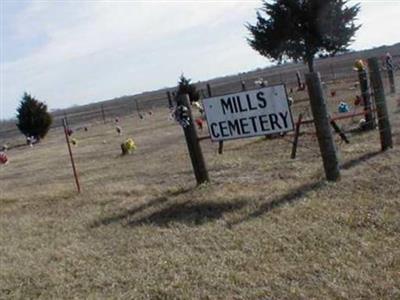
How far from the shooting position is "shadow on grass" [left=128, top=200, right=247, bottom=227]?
7.07 m

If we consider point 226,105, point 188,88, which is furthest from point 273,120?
point 188,88

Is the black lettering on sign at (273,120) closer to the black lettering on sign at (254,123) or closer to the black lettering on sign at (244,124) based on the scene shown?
the black lettering on sign at (254,123)

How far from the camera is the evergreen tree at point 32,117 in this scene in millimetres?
31906

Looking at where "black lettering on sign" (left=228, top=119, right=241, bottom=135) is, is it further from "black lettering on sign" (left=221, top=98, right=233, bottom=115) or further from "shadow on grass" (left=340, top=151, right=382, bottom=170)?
"shadow on grass" (left=340, top=151, right=382, bottom=170)

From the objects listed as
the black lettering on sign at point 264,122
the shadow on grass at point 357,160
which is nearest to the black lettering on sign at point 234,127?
the black lettering on sign at point 264,122

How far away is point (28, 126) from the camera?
32.2m

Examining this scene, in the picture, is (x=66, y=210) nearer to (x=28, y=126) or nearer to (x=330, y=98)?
(x=330, y=98)

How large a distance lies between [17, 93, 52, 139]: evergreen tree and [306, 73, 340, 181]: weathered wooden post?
2614 cm

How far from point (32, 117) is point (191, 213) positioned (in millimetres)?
26238

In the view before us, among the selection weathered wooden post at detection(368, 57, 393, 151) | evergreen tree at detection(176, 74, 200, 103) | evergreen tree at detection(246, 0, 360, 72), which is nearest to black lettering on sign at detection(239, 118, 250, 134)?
weathered wooden post at detection(368, 57, 393, 151)

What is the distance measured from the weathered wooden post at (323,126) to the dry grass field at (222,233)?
0.73 feet

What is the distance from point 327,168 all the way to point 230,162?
3299 mm

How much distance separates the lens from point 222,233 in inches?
248

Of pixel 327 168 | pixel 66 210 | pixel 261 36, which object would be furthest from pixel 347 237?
pixel 261 36
